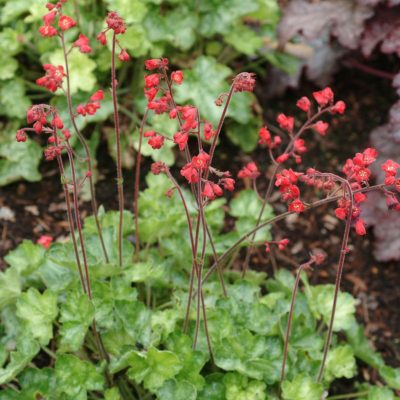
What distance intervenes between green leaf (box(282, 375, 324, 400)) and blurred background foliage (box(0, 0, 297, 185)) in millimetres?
1420

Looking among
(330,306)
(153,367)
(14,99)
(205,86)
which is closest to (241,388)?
(153,367)

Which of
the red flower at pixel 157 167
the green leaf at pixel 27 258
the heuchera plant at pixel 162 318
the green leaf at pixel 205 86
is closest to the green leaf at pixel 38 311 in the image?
the heuchera plant at pixel 162 318

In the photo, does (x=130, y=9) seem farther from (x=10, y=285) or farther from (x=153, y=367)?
(x=153, y=367)

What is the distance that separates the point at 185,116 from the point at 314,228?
186cm

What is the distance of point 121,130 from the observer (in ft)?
12.0

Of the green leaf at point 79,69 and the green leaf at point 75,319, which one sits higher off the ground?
the green leaf at point 79,69

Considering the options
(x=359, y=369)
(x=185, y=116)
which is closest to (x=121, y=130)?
(x=359, y=369)

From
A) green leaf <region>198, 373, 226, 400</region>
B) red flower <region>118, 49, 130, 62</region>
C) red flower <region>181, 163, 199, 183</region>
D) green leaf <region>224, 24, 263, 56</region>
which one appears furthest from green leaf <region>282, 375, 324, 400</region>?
green leaf <region>224, 24, 263, 56</region>

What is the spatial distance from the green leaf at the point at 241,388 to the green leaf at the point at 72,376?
1.41 ft

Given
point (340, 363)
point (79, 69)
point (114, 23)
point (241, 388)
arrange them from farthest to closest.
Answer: point (79, 69), point (340, 363), point (241, 388), point (114, 23)

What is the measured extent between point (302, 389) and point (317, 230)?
1255 mm

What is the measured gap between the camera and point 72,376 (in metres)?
2.33

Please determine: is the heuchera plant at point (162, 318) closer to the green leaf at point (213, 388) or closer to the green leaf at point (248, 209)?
the green leaf at point (213, 388)

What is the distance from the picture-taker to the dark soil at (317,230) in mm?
3244
